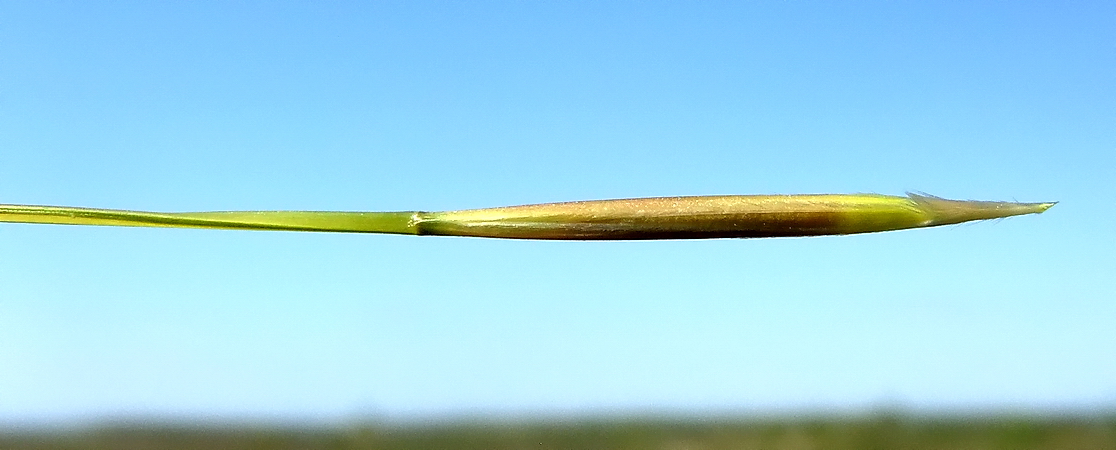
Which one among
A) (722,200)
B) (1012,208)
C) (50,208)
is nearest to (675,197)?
(722,200)

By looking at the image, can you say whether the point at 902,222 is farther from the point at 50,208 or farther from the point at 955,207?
the point at 50,208

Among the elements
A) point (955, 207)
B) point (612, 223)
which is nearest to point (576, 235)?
point (612, 223)

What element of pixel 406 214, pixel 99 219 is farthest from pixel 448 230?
pixel 99 219

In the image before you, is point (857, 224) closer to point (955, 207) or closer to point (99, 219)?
point (955, 207)

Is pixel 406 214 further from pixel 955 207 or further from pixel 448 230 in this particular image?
pixel 955 207
